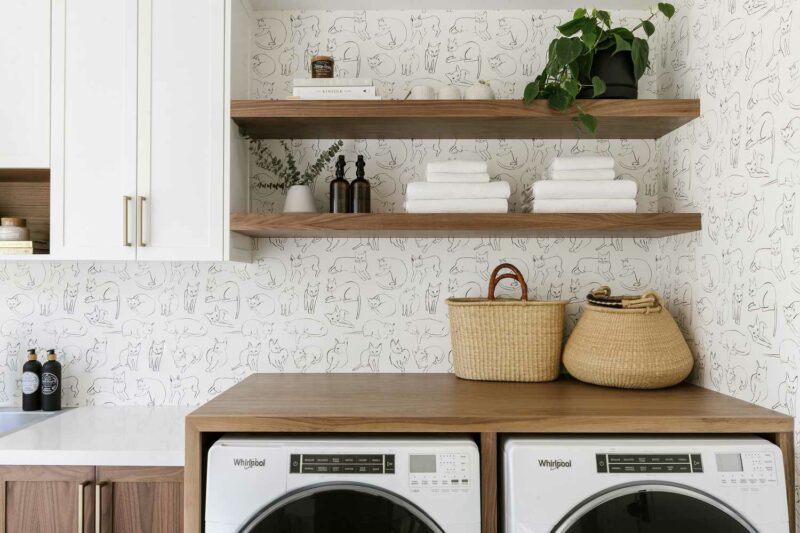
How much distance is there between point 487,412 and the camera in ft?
5.00

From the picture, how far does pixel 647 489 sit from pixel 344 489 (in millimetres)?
733

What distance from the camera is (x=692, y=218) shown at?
6.12 feet

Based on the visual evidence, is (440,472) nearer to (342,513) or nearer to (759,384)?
(342,513)

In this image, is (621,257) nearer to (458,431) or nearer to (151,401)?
(458,431)

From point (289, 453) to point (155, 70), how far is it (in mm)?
1304

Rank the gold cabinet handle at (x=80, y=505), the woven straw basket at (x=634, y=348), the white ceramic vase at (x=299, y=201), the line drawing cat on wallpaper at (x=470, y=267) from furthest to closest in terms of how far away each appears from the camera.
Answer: the line drawing cat on wallpaper at (x=470, y=267) < the white ceramic vase at (x=299, y=201) < the woven straw basket at (x=634, y=348) < the gold cabinet handle at (x=80, y=505)

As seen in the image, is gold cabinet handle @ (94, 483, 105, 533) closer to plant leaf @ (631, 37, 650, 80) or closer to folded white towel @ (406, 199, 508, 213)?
folded white towel @ (406, 199, 508, 213)

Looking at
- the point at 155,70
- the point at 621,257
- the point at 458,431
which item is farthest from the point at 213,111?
the point at 621,257

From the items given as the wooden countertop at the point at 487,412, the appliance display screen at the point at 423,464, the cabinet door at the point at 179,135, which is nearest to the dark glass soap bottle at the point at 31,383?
the cabinet door at the point at 179,135

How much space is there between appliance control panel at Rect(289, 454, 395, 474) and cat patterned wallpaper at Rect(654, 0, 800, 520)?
1.02 metres

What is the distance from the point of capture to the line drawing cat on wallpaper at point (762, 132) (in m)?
1.51

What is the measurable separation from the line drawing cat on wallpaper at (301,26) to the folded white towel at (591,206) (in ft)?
3.71

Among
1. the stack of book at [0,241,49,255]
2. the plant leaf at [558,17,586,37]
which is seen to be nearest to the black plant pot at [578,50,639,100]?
the plant leaf at [558,17,586,37]

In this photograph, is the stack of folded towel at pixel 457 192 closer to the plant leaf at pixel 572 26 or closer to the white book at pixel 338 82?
the white book at pixel 338 82
